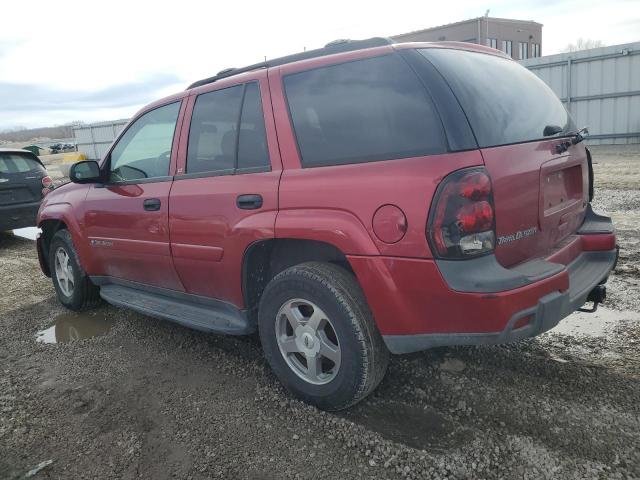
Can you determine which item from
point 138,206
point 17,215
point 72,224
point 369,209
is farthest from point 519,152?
point 17,215

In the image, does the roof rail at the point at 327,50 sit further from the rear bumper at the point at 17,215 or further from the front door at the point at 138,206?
the rear bumper at the point at 17,215

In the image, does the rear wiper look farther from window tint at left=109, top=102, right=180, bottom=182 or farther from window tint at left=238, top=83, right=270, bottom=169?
window tint at left=109, top=102, right=180, bottom=182

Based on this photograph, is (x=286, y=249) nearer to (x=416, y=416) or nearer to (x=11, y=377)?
(x=416, y=416)

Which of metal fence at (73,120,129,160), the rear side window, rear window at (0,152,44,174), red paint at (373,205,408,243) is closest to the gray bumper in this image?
red paint at (373,205,408,243)

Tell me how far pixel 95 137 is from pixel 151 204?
2591 cm

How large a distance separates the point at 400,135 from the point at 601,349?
2.09 meters

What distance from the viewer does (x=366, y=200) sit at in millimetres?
2480

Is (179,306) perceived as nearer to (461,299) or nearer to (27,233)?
(461,299)

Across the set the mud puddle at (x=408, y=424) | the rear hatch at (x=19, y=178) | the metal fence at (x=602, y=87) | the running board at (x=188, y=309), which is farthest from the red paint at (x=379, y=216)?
the metal fence at (x=602, y=87)

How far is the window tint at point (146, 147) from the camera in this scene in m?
3.79

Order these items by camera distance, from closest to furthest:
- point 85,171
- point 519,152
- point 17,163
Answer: point 519,152 → point 85,171 → point 17,163

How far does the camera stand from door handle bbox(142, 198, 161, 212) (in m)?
3.67

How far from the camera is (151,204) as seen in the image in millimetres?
3717

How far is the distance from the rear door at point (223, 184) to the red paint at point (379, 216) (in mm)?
10
